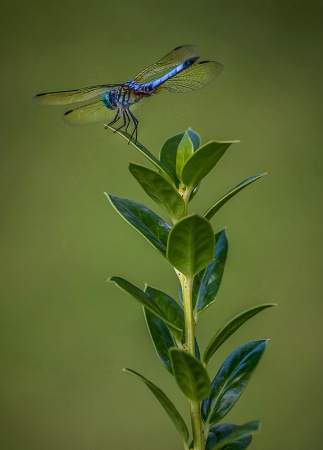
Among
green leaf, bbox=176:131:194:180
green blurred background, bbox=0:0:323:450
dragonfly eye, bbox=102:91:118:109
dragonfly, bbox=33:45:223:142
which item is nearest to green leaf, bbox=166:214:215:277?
green leaf, bbox=176:131:194:180

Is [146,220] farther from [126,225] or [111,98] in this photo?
[126,225]

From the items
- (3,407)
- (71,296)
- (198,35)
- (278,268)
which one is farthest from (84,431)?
(198,35)

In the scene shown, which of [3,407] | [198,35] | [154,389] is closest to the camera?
[154,389]

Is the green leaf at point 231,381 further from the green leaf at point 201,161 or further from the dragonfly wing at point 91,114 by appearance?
the dragonfly wing at point 91,114

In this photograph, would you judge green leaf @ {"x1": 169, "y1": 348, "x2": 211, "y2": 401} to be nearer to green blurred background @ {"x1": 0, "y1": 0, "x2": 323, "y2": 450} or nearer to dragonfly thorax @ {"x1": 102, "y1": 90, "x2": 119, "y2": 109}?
dragonfly thorax @ {"x1": 102, "y1": 90, "x2": 119, "y2": 109}

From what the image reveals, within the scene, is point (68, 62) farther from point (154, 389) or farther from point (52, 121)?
point (154, 389)
